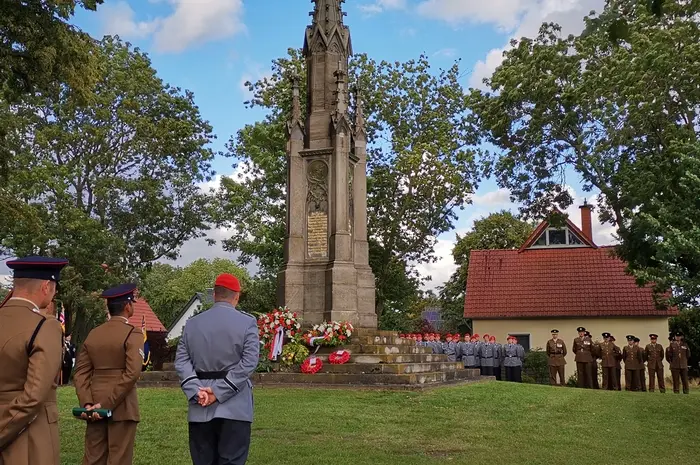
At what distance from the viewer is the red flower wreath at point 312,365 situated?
15.4 meters

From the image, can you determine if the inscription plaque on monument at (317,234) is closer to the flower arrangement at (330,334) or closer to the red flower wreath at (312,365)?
the flower arrangement at (330,334)

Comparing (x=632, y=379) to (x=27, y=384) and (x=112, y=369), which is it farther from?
(x=27, y=384)

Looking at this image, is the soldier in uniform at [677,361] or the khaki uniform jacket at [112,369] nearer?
the khaki uniform jacket at [112,369]

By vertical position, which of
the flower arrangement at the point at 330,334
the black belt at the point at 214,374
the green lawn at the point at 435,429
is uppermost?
the flower arrangement at the point at 330,334

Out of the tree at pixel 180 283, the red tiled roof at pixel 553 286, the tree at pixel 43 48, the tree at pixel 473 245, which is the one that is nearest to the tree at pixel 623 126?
the red tiled roof at pixel 553 286

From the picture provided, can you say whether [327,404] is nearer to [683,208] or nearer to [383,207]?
[683,208]

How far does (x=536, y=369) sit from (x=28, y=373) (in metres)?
25.0

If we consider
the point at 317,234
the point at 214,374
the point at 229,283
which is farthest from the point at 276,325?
the point at 214,374

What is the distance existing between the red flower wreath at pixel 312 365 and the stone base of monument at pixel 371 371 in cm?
12

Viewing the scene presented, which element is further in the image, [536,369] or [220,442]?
[536,369]

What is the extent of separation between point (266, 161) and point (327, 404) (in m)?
20.6

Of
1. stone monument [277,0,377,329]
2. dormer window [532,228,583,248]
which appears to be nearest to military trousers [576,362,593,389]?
stone monument [277,0,377,329]

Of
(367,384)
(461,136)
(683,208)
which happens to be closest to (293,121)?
(367,384)

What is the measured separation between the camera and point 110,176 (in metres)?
31.9
